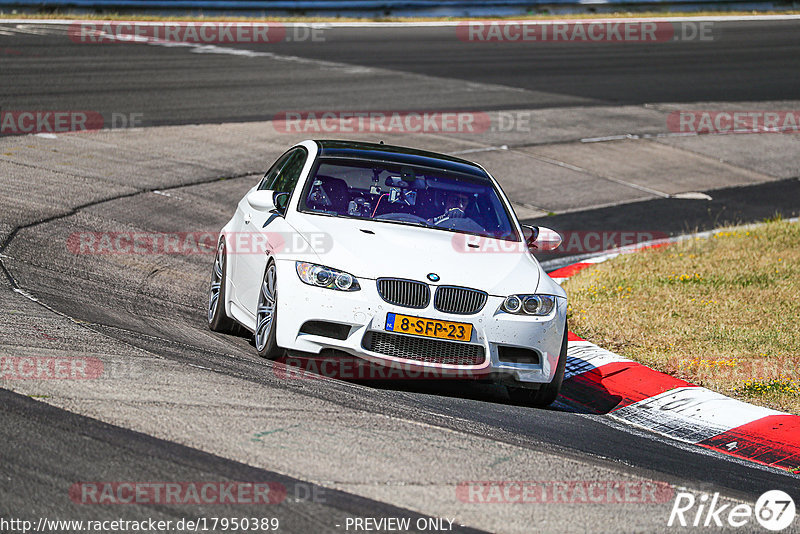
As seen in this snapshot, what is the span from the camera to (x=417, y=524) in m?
4.79

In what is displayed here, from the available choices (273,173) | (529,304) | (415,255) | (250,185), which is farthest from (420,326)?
(250,185)

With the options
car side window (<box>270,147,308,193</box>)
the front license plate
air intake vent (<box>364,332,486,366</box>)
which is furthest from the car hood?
car side window (<box>270,147,308,193</box>)

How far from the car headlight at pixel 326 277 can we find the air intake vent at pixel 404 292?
0.56ft

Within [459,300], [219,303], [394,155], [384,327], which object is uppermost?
[394,155]

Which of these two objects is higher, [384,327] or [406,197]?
[406,197]

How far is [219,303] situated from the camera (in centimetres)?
858

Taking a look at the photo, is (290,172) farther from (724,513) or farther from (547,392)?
(724,513)

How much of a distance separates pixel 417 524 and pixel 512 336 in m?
2.54

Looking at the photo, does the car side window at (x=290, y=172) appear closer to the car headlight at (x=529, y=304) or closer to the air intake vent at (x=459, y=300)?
the air intake vent at (x=459, y=300)

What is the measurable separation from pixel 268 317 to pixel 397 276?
3.33 feet

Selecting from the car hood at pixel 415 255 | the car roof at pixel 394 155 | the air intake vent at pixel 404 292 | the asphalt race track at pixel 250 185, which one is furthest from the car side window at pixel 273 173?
the air intake vent at pixel 404 292

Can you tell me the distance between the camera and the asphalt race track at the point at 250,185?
5109 mm

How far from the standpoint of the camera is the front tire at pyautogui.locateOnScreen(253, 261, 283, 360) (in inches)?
287

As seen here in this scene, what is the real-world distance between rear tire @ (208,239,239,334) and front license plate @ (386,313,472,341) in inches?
77.6
